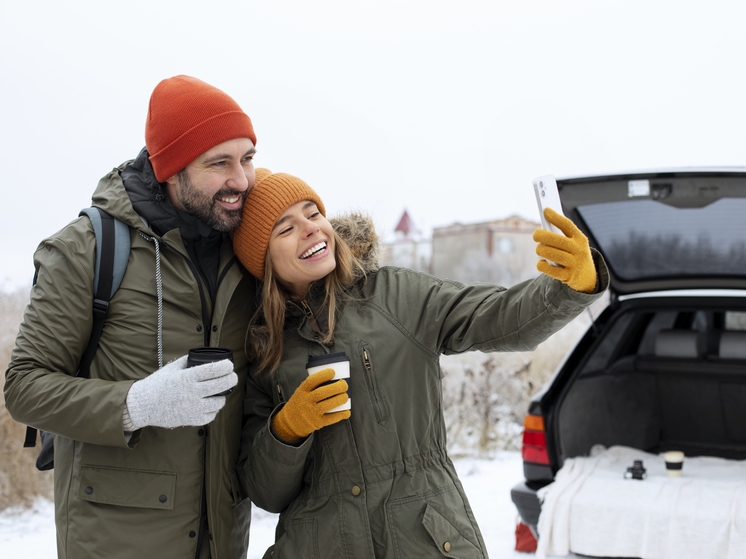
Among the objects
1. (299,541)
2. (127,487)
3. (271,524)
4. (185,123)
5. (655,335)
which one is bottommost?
(271,524)

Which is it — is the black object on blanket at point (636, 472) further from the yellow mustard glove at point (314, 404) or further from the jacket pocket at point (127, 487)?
the jacket pocket at point (127, 487)

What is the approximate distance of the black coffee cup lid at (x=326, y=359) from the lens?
178 cm

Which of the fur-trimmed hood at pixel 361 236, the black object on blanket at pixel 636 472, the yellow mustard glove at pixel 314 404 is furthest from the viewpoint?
the black object on blanket at pixel 636 472

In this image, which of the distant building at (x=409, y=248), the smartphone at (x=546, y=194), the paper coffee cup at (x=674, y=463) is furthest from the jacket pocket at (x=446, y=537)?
the distant building at (x=409, y=248)

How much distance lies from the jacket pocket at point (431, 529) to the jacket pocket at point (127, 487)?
25.8 inches

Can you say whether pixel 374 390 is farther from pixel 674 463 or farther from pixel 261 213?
pixel 674 463

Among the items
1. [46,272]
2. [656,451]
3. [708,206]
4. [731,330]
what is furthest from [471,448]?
[46,272]

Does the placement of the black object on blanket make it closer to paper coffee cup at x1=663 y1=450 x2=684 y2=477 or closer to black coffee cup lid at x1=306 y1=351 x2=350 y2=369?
paper coffee cup at x1=663 y1=450 x2=684 y2=477

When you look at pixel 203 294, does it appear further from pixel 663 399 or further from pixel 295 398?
pixel 663 399

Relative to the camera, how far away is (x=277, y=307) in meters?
1.99

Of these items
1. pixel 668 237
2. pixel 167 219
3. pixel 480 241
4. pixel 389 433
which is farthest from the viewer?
pixel 480 241

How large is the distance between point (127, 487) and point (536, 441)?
2.18 m

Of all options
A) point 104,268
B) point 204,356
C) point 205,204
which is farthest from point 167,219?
point 204,356

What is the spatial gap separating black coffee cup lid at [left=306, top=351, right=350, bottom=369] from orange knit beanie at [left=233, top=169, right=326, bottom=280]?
44 cm
